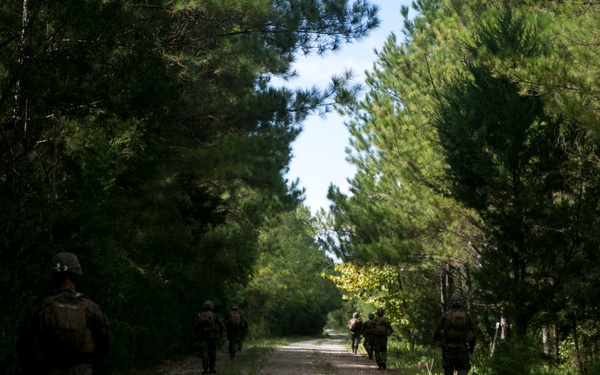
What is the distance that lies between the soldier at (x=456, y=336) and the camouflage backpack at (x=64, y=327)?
29.6ft

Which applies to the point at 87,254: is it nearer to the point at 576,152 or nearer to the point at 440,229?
the point at 576,152

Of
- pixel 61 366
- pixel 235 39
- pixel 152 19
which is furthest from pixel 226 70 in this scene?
pixel 61 366

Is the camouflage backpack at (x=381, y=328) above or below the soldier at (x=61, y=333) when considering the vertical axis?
above

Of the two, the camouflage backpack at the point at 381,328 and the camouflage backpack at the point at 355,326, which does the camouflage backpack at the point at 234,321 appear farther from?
the camouflage backpack at the point at 355,326

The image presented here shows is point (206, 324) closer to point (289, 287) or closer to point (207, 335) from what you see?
point (207, 335)

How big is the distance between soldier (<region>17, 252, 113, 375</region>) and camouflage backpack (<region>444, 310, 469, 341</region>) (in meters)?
8.98

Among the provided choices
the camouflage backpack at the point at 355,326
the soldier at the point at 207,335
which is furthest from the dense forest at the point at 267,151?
the camouflage backpack at the point at 355,326

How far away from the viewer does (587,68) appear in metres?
13.9

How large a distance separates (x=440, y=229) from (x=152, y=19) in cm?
1098

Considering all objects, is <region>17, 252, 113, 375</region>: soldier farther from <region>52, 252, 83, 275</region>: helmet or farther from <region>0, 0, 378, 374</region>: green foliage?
<region>0, 0, 378, 374</region>: green foliage

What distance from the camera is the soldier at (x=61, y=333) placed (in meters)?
6.55

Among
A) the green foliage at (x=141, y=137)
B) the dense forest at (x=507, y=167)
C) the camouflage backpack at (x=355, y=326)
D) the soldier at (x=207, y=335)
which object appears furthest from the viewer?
the camouflage backpack at (x=355, y=326)

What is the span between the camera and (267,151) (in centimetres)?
2141

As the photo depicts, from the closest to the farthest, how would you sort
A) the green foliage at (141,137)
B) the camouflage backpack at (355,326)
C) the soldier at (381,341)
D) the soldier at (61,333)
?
the soldier at (61,333)
the green foliage at (141,137)
the soldier at (381,341)
the camouflage backpack at (355,326)
